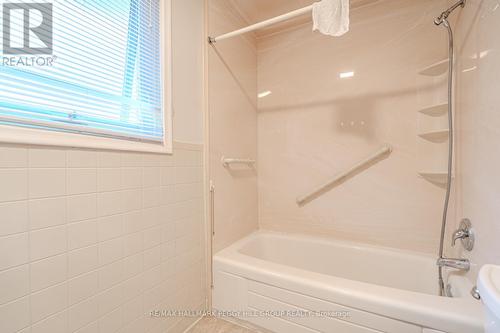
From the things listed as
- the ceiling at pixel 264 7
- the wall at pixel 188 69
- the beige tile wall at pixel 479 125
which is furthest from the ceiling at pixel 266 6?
the beige tile wall at pixel 479 125

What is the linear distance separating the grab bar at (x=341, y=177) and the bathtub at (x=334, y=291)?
349 millimetres

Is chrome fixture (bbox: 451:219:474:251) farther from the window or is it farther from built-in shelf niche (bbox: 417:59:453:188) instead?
the window

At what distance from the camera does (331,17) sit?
111 centimetres

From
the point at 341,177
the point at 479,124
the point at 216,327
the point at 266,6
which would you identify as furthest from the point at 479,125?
the point at 216,327

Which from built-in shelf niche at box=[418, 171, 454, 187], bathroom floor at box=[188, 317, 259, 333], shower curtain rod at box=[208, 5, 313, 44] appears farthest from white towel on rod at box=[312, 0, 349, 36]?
bathroom floor at box=[188, 317, 259, 333]

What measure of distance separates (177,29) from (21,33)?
76cm

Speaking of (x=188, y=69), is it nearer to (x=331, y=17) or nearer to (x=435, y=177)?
(x=331, y=17)

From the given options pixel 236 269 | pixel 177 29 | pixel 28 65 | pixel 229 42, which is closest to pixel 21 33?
pixel 28 65

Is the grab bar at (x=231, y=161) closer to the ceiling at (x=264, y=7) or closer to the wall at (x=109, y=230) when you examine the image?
the wall at (x=109, y=230)

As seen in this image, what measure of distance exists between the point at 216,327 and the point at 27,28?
177 centimetres

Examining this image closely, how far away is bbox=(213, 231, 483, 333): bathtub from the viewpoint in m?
0.95

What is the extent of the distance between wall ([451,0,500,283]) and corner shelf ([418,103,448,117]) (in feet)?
0.29

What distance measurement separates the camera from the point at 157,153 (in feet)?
3.84

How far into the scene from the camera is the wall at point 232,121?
1.59 metres
